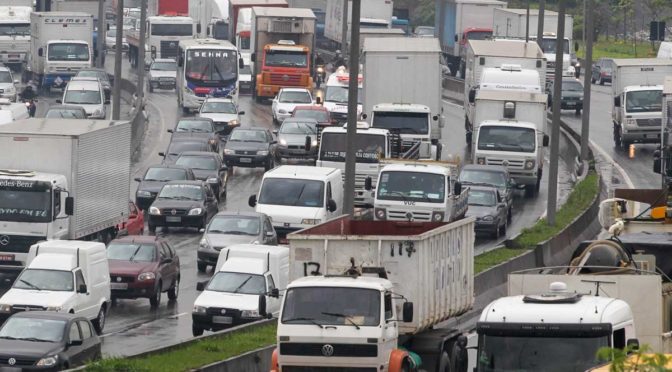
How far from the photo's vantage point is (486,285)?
37000 mm

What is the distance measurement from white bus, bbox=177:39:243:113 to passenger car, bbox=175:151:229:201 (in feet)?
68.3

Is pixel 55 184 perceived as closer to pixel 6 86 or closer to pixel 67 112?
pixel 67 112

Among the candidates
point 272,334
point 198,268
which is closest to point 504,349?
point 272,334

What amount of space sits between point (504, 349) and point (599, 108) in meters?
66.5

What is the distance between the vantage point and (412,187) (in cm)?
4466

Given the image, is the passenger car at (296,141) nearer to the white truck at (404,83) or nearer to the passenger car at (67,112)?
the white truck at (404,83)

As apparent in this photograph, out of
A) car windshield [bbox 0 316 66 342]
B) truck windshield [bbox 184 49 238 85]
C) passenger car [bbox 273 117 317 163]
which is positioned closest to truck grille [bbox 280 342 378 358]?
car windshield [bbox 0 316 66 342]

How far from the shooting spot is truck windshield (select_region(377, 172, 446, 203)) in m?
44.4

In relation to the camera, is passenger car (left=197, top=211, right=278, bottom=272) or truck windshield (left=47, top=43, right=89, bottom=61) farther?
truck windshield (left=47, top=43, right=89, bottom=61)

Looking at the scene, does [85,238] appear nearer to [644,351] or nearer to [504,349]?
[504,349]

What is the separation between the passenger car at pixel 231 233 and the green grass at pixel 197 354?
1048 centimetres

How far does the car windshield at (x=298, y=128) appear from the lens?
196 feet

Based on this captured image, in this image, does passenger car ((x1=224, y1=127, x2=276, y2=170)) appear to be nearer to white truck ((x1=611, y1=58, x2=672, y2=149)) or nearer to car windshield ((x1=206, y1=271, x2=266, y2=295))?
white truck ((x1=611, y1=58, x2=672, y2=149))

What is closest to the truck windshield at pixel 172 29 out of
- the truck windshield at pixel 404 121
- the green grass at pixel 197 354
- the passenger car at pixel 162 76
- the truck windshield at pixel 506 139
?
the passenger car at pixel 162 76
